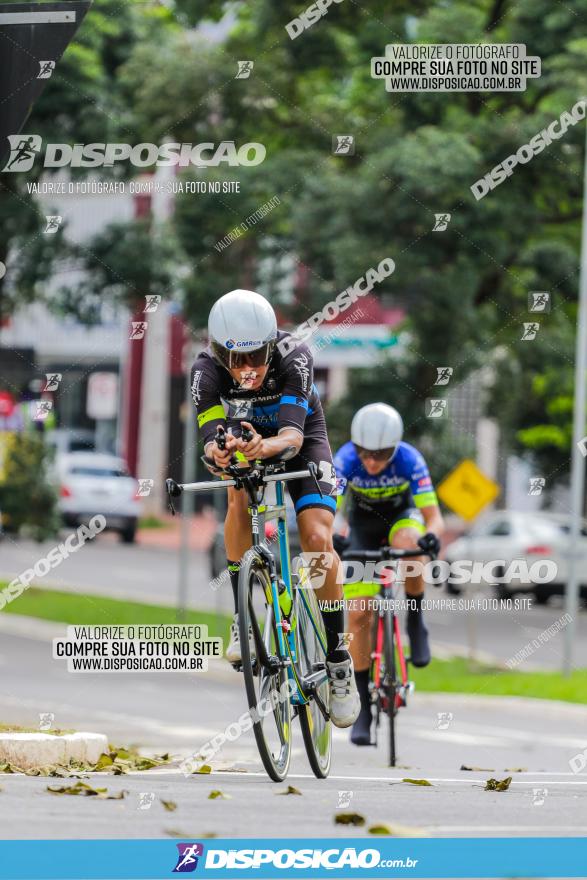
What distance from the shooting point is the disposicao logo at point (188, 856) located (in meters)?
5.67

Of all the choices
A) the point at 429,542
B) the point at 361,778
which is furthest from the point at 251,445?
the point at 429,542

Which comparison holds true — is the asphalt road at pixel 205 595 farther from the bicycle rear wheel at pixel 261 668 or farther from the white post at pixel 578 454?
the bicycle rear wheel at pixel 261 668

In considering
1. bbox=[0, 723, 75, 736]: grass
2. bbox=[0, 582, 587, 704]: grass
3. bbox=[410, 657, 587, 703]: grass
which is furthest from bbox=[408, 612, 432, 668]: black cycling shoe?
bbox=[410, 657, 587, 703]: grass

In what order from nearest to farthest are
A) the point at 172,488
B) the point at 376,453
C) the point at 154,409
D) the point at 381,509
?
the point at 172,488
the point at 376,453
the point at 381,509
the point at 154,409

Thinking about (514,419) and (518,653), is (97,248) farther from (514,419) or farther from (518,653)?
(514,419)

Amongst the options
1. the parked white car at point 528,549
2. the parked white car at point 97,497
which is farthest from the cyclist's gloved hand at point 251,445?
the parked white car at point 97,497

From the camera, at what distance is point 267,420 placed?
25.8 feet

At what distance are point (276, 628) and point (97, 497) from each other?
3164 cm

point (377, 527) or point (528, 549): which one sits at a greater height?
point (528, 549)

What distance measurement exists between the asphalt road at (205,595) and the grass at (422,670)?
0.39 meters

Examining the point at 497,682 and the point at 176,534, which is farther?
the point at 176,534

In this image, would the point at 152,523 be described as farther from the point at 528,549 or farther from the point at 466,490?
the point at 466,490

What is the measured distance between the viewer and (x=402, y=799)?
7.27m

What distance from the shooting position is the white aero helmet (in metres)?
10.0
